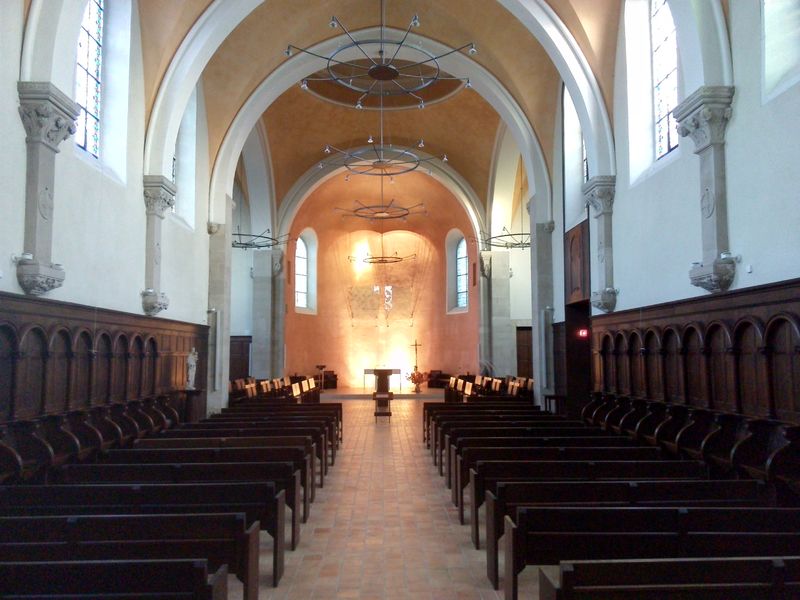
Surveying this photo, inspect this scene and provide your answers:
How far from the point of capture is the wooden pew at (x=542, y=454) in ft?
23.9

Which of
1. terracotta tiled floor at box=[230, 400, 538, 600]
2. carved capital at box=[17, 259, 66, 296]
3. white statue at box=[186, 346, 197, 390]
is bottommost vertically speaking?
terracotta tiled floor at box=[230, 400, 538, 600]

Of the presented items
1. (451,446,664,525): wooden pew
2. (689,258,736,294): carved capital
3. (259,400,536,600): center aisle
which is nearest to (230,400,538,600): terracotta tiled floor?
(259,400,536,600): center aisle

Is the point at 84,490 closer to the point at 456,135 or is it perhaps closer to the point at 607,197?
the point at 607,197

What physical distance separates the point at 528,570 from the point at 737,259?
16.0 feet

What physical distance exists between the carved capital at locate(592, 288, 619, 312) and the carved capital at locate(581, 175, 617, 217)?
61.5 inches

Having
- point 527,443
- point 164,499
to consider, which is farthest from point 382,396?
point 164,499

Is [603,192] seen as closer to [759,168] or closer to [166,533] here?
[759,168]

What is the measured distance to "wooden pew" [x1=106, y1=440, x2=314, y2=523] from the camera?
712cm

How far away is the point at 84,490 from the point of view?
16.5 ft

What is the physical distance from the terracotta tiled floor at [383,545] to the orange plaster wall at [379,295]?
17.8 meters

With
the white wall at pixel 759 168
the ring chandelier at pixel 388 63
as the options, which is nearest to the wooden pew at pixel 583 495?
the white wall at pixel 759 168

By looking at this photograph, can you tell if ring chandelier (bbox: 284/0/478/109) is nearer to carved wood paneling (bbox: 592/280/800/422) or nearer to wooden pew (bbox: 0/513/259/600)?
carved wood paneling (bbox: 592/280/800/422)

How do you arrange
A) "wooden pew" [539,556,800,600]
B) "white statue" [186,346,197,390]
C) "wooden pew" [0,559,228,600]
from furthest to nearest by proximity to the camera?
"white statue" [186,346,197,390] → "wooden pew" [0,559,228,600] → "wooden pew" [539,556,800,600]

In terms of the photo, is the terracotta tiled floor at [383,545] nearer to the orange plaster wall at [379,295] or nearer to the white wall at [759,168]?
the white wall at [759,168]
